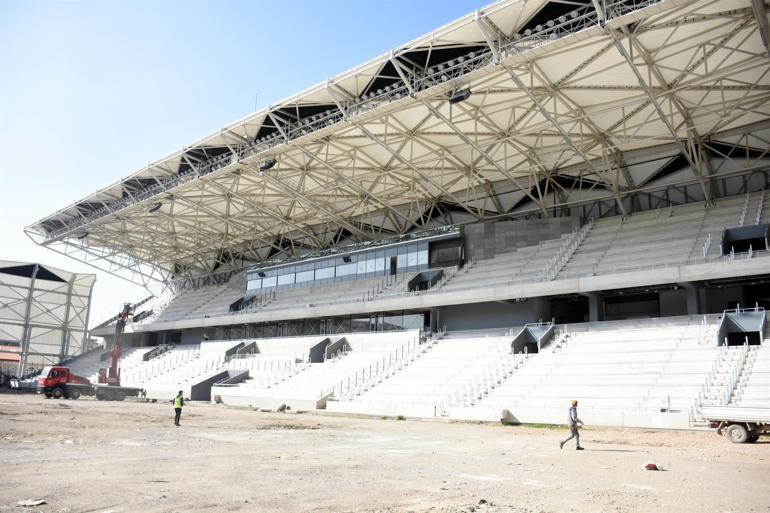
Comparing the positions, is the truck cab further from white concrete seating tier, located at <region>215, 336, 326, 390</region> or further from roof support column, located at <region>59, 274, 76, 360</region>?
roof support column, located at <region>59, 274, 76, 360</region>

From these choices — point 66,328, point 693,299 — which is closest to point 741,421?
point 693,299

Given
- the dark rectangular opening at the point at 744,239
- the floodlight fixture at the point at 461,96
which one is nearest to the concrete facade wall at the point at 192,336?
the floodlight fixture at the point at 461,96

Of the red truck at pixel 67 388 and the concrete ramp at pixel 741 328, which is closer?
the concrete ramp at pixel 741 328

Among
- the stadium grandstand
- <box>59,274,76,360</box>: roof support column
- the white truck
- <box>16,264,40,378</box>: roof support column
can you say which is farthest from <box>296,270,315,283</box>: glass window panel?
the white truck

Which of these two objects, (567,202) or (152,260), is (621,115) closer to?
(567,202)

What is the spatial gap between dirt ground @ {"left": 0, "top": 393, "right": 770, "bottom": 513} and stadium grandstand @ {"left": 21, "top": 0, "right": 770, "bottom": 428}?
753 cm

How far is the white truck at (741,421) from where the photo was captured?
49.3 ft

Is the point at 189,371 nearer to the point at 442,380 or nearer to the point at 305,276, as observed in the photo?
the point at 305,276

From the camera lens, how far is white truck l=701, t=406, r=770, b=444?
1502cm

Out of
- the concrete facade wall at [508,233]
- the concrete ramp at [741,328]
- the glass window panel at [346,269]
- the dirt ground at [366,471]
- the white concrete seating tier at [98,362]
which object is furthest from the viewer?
the white concrete seating tier at [98,362]

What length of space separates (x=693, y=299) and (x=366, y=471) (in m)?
24.9

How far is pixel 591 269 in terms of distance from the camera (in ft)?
107

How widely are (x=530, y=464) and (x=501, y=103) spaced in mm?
21616

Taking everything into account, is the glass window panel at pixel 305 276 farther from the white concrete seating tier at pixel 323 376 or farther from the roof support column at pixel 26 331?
the roof support column at pixel 26 331
